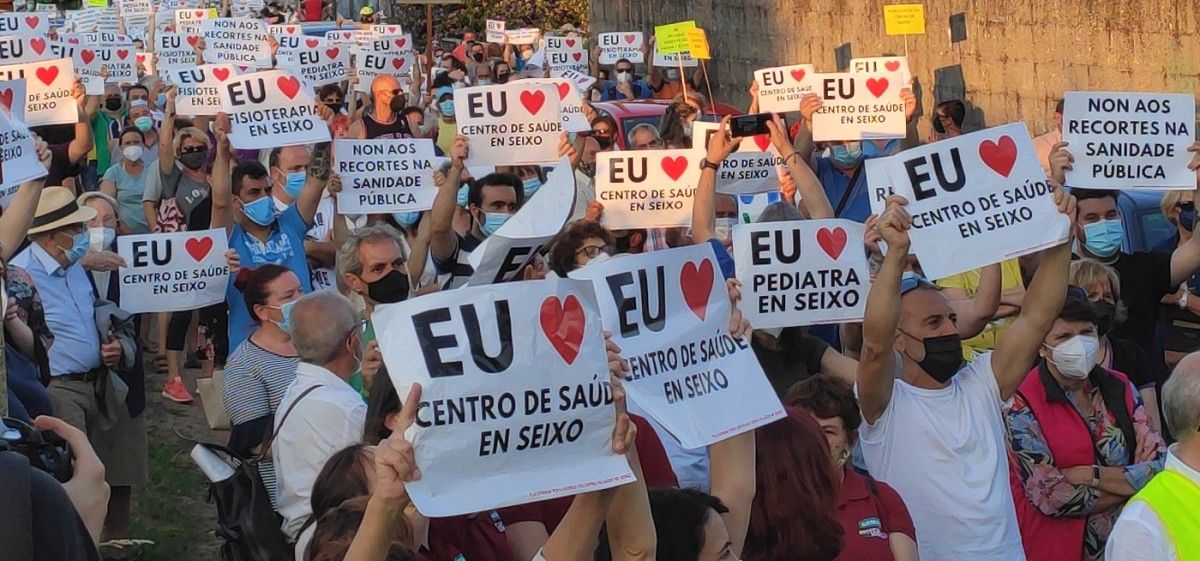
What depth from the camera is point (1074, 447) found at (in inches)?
220

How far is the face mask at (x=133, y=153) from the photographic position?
13.1 m

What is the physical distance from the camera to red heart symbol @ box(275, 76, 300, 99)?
11000 mm

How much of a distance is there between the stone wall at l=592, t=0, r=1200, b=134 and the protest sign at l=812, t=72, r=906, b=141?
15.5 ft

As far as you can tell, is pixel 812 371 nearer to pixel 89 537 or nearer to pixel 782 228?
pixel 782 228

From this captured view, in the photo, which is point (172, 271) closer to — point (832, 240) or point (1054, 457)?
point (832, 240)

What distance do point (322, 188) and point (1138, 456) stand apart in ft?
15.5

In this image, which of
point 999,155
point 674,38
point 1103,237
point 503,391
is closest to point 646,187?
point 1103,237

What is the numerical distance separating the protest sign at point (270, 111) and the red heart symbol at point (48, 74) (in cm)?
105

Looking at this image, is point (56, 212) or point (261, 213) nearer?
point (56, 212)

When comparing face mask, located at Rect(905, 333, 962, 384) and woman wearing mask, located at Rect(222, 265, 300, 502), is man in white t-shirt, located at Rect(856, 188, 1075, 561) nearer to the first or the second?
face mask, located at Rect(905, 333, 962, 384)

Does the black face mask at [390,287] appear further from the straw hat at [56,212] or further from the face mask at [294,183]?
the face mask at [294,183]

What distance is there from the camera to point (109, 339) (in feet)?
25.6

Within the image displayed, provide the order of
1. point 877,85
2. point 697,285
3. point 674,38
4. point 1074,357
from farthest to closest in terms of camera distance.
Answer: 1. point 674,38
2. point 877,85
3. point 1074,357
4. point 697,285

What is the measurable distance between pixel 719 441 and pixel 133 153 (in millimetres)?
9602
